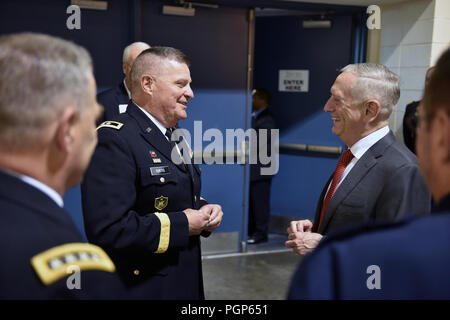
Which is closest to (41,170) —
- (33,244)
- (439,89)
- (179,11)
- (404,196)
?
(33,244)

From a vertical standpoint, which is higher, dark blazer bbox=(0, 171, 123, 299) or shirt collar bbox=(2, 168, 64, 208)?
shirt collar bbox=(2, 168, 64, 208)

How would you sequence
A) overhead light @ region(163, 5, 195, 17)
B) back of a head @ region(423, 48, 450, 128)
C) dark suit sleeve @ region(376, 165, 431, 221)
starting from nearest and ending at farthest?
back of a head @ region(423, 48, 450, 128), dark suit sleeve @ region(376, 165, 431, 221), overhead light @ region(163, 5, 195, 17)

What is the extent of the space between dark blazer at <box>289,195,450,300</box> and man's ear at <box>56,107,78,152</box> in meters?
0.49

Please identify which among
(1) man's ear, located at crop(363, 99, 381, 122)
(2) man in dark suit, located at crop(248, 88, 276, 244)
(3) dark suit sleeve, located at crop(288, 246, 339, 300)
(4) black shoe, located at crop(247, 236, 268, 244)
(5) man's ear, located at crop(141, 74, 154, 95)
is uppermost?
(5) man's ear, located at crop(141, 74, 154, 95)

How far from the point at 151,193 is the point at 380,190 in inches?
35.3

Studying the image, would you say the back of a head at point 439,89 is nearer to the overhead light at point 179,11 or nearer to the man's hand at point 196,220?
the man's hand at point 196,220

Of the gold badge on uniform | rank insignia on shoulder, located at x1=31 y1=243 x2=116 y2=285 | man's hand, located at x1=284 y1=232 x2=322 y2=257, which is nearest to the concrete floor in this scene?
man's hand, located at x1=284 y1=232 x2=322 y2=257

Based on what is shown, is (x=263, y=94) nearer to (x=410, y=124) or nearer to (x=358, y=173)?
(x=410, y=124)

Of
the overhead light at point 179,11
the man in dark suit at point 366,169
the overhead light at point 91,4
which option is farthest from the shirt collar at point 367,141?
the overhead light at point 91,4

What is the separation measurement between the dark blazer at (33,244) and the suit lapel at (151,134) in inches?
41.1

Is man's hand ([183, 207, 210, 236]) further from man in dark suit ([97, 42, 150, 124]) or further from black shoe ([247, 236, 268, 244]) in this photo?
black shoe ([247, 236, 268, 244])

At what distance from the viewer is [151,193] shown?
180 cm

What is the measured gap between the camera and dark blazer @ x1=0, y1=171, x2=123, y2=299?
737mm

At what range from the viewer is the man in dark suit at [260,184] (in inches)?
187
